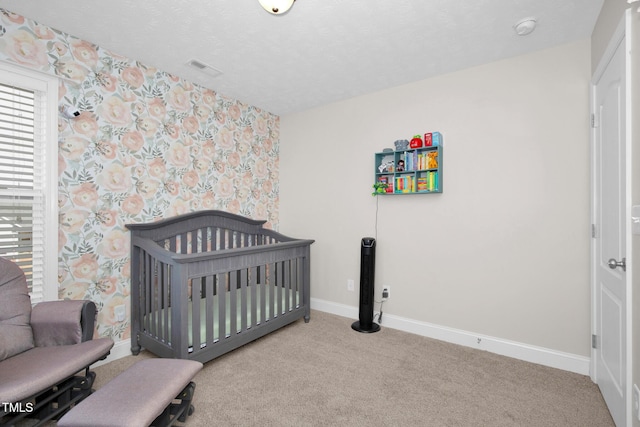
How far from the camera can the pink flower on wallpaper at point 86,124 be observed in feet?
6.81

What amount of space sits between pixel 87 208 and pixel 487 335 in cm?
315

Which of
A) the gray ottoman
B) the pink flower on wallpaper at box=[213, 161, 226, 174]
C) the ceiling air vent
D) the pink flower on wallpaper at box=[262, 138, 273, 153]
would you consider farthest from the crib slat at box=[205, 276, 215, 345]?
the pink flower on wallpaper at box=[262, 138, 273, 153]

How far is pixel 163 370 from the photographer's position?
151cm

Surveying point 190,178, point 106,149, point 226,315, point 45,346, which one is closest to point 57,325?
point 45,346

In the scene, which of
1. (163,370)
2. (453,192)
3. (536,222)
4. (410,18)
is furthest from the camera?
(453,192)

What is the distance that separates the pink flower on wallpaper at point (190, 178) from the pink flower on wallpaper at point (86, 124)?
73 cm

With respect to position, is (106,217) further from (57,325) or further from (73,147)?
(57,325)

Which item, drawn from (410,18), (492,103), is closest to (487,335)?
(492,103)

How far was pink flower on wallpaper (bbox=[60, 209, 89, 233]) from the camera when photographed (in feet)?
6.66

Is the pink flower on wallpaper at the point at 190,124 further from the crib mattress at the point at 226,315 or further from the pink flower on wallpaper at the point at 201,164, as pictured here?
the crib mattress at the point at 226,315

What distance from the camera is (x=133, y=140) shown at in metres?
2.38

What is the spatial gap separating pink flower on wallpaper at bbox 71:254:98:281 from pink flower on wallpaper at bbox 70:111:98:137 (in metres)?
0.86

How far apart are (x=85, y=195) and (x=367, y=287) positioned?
91.8 inches

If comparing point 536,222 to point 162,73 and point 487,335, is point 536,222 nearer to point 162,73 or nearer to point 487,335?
point 487,335
